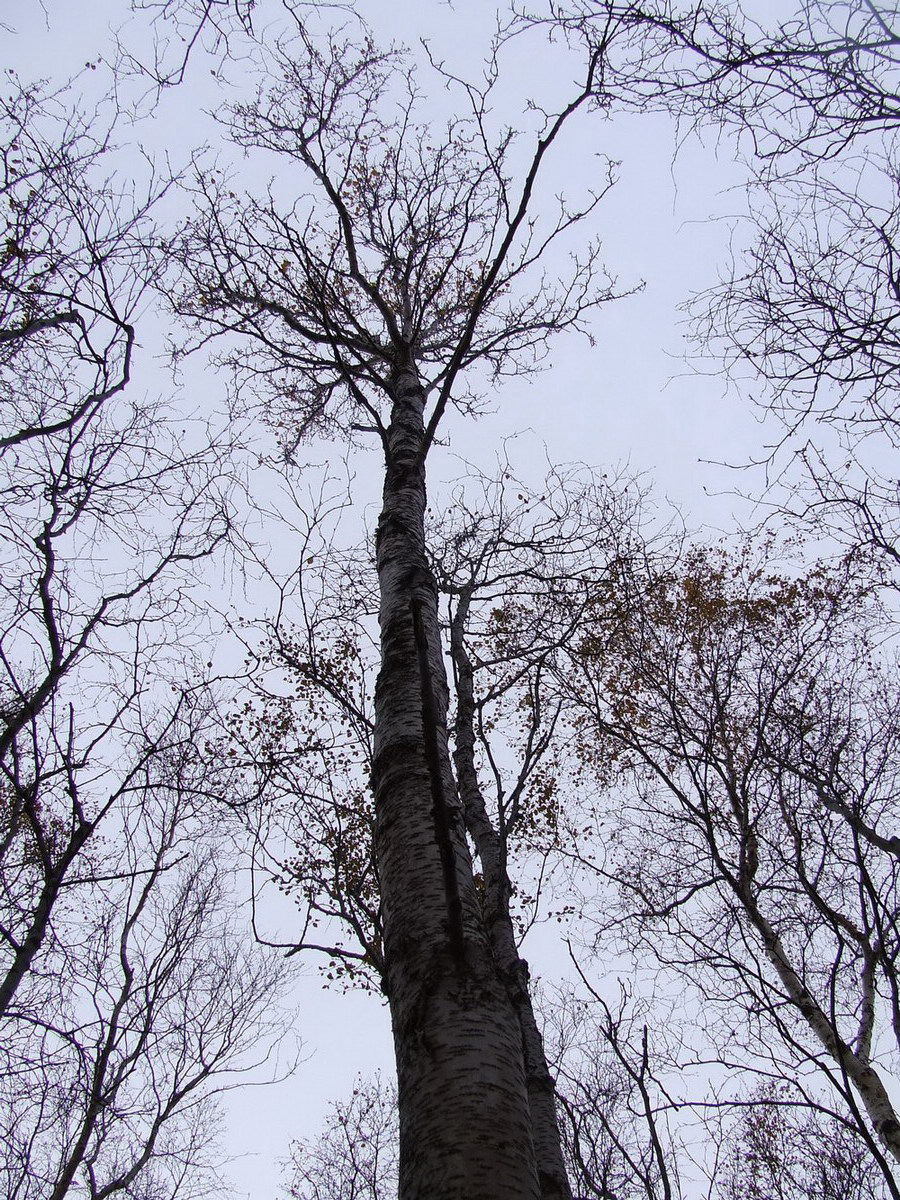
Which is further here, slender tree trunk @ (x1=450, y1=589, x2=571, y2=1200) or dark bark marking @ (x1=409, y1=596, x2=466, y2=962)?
slender tree trunk @ (x1=450, y1=589, x2=571, y2=1200)

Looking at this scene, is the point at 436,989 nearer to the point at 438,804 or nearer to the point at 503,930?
the point at 438,804

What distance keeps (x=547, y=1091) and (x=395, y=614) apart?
2550 millimetres

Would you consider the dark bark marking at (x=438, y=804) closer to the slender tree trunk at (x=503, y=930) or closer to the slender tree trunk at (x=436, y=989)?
the slender tree trunk at (x=436, y=989)

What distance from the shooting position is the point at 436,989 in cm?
159

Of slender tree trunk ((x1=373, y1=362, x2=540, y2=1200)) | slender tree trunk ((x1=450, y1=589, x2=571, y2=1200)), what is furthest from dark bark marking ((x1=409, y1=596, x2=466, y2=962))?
slender tree trunk ((x1=450, y1=589, x2=571, y2=1200))

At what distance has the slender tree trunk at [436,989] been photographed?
1.30 metres

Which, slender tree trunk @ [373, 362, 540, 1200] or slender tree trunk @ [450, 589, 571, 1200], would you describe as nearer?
slender tree trunk @ [373, 362, 540, 1200]

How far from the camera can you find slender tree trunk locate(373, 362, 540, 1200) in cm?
130

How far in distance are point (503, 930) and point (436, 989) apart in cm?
253

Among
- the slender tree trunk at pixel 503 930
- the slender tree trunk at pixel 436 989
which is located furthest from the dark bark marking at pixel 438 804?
the slender tree trunk at pixel 503 930

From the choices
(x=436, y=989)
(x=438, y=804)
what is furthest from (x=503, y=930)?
(x=438, y=804)

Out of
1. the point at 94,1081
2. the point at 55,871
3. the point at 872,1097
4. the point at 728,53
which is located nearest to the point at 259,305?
the point at 728,53

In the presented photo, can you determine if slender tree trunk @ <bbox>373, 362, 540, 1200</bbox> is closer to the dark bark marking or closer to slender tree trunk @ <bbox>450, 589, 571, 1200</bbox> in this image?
the dark bark marking

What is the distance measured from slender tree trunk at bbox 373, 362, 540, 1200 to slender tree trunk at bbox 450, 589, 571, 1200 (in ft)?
0.59
